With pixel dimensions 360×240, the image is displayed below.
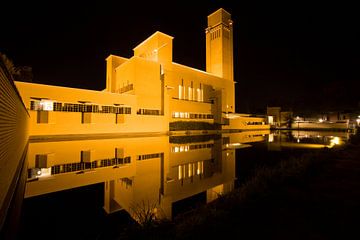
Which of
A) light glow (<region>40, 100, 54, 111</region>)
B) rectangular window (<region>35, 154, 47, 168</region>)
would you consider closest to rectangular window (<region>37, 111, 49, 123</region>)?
light glow (<region>40, 100, 54, 111</region>)

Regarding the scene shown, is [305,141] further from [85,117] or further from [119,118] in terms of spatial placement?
[85,117]

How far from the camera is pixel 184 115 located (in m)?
33.2

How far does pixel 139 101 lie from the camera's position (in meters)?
26.3

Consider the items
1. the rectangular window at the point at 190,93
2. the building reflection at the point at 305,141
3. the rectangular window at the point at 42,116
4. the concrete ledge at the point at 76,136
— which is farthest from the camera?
the rectangular window at the point at 190,93

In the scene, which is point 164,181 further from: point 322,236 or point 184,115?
point 184,115

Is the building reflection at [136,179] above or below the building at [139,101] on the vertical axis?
below

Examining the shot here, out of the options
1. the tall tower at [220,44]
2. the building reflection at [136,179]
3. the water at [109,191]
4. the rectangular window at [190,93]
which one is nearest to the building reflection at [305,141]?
the building reflection at [136,179]

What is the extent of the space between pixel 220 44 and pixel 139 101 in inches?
1319

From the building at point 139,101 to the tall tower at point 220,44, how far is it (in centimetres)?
382

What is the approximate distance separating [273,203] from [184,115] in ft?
98.0

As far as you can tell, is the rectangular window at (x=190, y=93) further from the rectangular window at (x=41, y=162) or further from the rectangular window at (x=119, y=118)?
the rectangular window at (x=41, y=162)

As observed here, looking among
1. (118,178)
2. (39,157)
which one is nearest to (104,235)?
(118,178)

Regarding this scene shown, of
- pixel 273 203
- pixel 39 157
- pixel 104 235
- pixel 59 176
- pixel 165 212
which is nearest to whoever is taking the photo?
pixel 104 235

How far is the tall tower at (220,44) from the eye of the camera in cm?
5109
